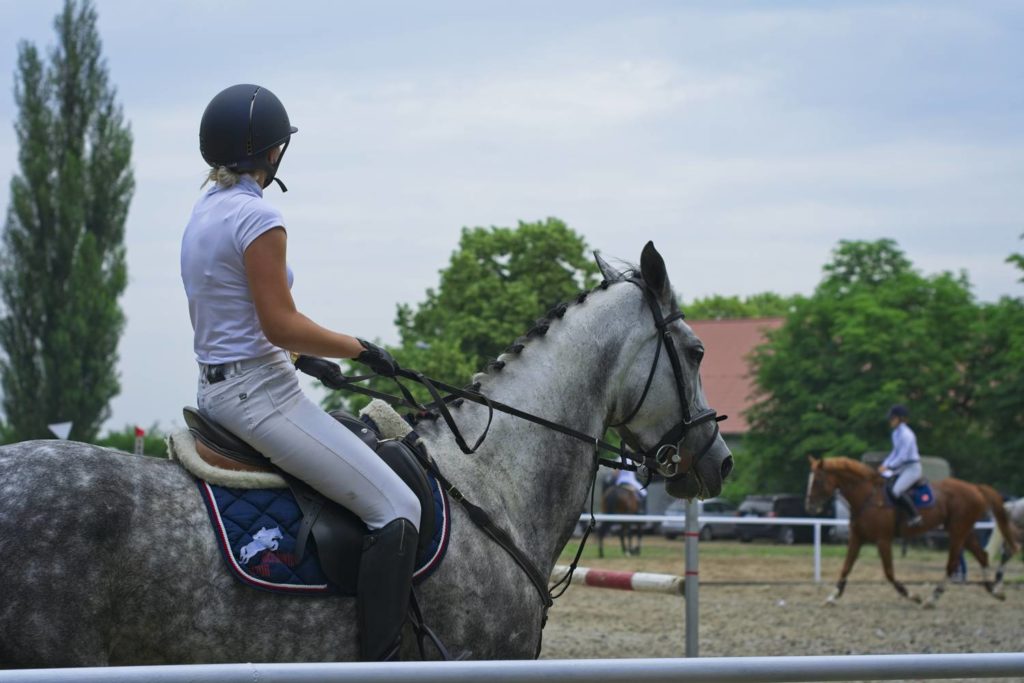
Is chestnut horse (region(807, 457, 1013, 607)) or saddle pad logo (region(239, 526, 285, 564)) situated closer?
saddle pad logo (region(239, 526, 285, 564))

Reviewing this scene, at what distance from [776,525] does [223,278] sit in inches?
1358

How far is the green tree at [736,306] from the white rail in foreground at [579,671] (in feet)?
275

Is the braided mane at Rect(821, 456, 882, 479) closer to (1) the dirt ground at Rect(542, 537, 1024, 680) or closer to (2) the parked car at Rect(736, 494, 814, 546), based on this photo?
(1) the dirt ground at Rect(542, 537, 1024, 680)

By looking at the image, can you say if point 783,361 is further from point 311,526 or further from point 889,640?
point 311,526

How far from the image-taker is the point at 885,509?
18.4 metres

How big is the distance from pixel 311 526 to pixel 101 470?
0.66 metres

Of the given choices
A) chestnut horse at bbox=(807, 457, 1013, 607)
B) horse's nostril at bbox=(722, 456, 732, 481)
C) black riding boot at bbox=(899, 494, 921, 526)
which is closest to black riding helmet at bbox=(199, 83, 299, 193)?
horse's nostril at bbox=(722, 456, 732, 481)

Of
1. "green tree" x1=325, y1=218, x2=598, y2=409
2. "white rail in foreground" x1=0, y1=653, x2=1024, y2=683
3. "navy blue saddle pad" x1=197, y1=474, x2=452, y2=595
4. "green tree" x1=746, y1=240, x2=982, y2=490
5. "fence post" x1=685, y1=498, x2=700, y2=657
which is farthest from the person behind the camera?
"green tree" x1=325, y1=218, x2=598, y2=409

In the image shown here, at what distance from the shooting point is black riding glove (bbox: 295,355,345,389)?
13.1 feet

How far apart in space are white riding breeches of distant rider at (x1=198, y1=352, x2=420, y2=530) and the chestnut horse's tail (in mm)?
17952

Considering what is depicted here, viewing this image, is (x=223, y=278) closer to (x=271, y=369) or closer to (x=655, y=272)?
(x=271, y=369)

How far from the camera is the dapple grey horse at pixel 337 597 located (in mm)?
3420

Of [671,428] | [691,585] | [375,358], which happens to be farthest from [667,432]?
[691,585]

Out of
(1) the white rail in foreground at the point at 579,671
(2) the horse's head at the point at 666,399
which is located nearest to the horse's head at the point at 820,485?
(2) the horse's head at the point at 666,399
